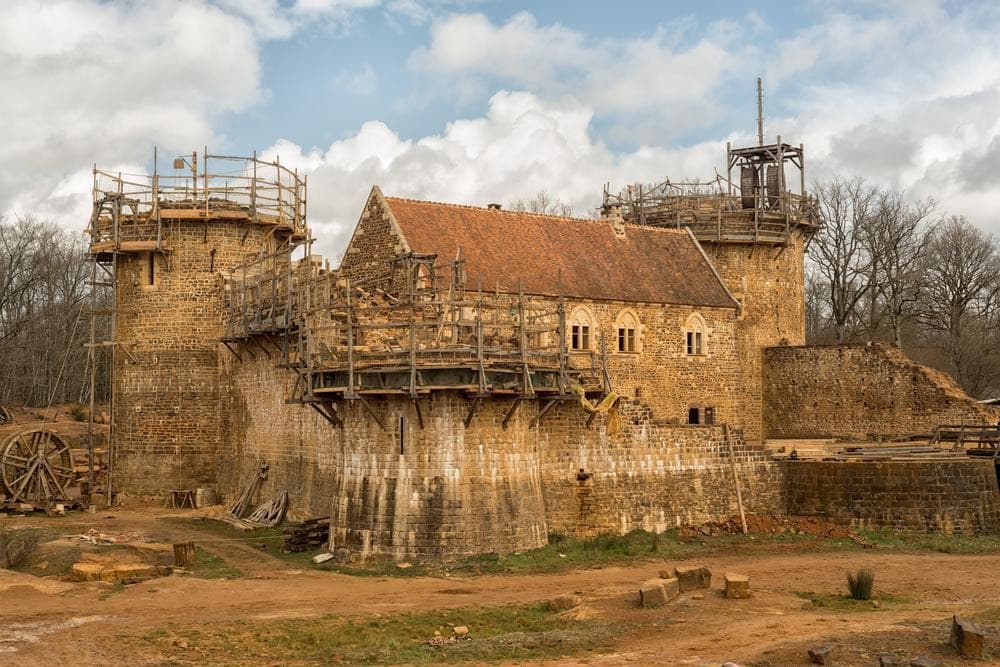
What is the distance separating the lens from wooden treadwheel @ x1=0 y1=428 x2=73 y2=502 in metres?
35.2

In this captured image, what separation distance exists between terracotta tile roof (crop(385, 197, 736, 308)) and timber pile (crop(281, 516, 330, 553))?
8.75m

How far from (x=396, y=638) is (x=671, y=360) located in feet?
64.0

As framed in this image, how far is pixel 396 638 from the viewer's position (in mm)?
18828

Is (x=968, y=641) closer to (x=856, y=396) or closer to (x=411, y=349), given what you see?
(x=411, y=349)

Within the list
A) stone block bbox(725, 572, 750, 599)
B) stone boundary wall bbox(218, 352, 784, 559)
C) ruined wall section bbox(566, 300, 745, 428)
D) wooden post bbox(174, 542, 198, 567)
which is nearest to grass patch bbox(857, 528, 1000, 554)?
stone boundary wall bbox(218, 352, 784, 559)

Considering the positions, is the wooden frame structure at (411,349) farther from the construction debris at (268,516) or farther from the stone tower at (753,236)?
the stone tower at (753,236)

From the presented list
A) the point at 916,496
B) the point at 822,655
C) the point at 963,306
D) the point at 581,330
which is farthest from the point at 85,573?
the point at 963,306

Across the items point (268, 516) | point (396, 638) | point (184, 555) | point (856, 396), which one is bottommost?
point (396, 638)

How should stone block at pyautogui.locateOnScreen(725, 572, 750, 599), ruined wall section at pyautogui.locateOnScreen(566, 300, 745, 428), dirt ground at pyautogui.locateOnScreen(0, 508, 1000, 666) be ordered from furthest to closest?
ruined wall section at pyautogui.locateOnScreen(566, 300, 745, 428), stone block at pyautogui.locateOnScreen(725, 572, 750, 599), dirt ground at pyautogui.locateOnScreen(0, 508, 1000, 666)

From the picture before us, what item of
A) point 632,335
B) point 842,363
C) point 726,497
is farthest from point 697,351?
point 726,497

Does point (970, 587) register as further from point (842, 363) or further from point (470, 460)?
point (842, 363)

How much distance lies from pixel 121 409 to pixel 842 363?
2417cm

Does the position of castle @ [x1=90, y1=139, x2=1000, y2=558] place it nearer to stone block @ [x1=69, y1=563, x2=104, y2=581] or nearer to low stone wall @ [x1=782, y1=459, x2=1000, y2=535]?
low stone wall @ [x1=782, y1=459, x2=1000, y2=535]

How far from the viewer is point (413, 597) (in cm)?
2136
